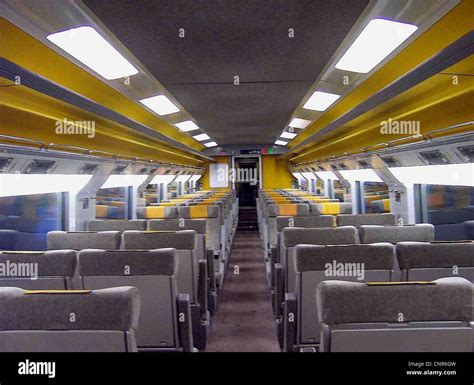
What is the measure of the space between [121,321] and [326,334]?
98 cm

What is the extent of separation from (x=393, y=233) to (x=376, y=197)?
6514 millimetres

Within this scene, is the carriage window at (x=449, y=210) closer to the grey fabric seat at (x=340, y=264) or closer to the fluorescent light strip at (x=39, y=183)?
the grey fabric seat at (x=340, y=264)

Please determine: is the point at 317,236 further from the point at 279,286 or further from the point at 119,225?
the point at 119,225

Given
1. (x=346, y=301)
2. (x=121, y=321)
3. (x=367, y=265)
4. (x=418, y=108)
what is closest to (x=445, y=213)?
(x=418, y=108)

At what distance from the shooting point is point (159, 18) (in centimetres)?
255

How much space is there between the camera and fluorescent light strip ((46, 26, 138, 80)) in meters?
2.91

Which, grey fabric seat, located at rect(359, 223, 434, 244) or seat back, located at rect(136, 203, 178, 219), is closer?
grey fabric seat, located at rect(359, 223, 434, 244)

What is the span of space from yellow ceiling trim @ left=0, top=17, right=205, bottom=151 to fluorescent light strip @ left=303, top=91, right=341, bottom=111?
2.51 m

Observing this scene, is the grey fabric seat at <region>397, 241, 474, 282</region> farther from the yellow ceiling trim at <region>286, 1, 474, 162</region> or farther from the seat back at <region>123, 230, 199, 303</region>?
the seat back at <region>123, 230, 199, 303</region>

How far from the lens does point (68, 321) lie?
1.96m

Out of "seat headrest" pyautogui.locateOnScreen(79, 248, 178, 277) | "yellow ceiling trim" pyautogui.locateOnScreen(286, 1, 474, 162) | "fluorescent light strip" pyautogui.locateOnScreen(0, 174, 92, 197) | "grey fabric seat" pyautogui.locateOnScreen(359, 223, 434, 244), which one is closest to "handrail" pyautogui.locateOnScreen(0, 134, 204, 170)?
"fluorescent light strip" pyautogui.locateOnScreen(0, 174, 92, 197)

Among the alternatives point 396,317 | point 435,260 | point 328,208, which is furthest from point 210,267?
point 328,208

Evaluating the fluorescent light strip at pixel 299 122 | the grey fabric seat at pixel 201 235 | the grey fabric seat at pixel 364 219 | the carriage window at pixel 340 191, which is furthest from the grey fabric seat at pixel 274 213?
the carriage window at pixel 340 191
